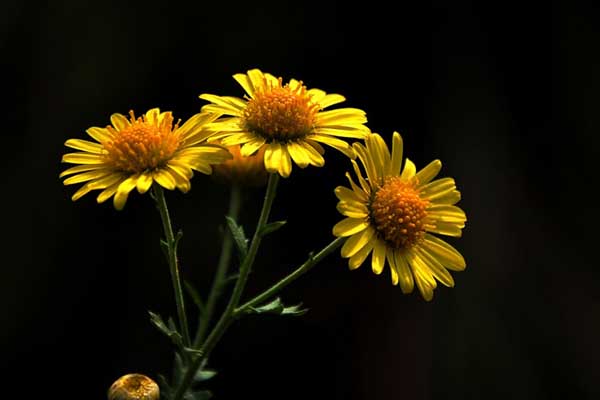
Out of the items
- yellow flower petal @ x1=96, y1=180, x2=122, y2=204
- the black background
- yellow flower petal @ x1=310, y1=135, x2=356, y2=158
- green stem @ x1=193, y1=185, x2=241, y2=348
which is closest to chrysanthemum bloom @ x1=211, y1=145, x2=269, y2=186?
green stem @ x1=193, y1=185, x2=241, y2=348

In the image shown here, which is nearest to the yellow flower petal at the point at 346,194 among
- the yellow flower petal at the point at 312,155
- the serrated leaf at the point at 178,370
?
the yellow flower petal at the point at 312,155

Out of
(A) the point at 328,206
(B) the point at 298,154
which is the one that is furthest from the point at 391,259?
(A) the point at 328,206

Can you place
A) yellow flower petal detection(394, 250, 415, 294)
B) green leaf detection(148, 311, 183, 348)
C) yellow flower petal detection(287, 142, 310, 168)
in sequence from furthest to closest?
yellow flower petal detection(394, 250, 415, 294) < yellow flower petal detection(287, 142, 310, 168) < green leaf detection(148, 311, 183, 348)

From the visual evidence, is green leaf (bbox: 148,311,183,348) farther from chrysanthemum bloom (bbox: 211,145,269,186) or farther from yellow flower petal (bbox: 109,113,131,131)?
chrysanthemum bloom (bbox: 211,145,269,186)

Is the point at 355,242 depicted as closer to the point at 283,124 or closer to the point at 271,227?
the point at 271,227

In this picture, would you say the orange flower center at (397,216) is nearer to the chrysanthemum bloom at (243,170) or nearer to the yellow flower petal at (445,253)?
the yellow flower petal at (445,253)

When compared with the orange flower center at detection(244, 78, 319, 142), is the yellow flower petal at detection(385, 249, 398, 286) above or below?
below
